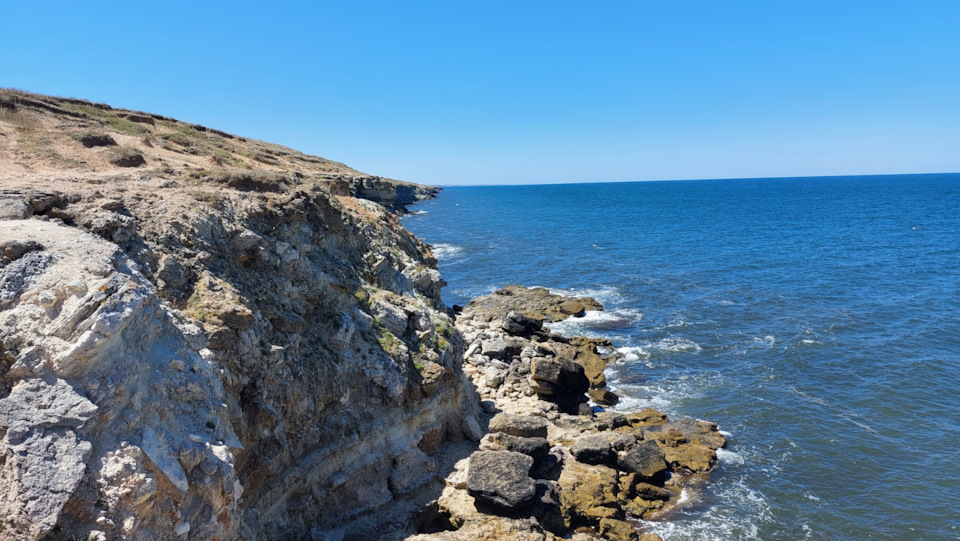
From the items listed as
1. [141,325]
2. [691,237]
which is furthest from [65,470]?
[691,237]

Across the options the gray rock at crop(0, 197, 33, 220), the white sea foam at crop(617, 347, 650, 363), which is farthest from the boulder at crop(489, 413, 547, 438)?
the gray rock at crop(0, 197, 33, 220)

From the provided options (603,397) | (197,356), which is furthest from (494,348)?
(197,356)

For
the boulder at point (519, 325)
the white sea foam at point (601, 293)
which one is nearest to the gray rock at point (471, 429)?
the boulder at point (519, 325)

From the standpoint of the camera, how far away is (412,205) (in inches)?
6270

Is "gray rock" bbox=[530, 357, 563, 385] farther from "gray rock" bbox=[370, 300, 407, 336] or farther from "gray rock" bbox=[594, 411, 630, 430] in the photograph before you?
"gray rock" bbox=[370, 300, 407, 336]

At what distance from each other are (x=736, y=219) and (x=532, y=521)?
10444 cm

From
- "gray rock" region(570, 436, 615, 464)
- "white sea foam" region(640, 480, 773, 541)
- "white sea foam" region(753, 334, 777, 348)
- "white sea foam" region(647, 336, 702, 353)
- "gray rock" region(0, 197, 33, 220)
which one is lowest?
"white sea foam" region(640, 480, 773, 541)

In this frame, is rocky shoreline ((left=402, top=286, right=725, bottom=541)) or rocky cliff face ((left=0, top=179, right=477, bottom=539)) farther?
rocky shoreline ((left=402, top=286, right=725, bottom=541))

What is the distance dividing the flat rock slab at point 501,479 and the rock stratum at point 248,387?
0.08m

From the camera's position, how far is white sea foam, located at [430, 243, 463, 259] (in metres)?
67.9

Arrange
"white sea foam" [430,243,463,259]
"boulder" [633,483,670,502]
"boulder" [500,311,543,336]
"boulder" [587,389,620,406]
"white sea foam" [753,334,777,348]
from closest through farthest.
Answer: "boulder" [633,483,670,502], "boulder" [587,389,620,406], "white sea foam" [753,334,777,348], "boulder" [500,311,543,336], "white sea foam" [430,243,463,259]

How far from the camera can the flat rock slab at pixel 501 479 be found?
15430 mm

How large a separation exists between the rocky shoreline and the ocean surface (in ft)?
4.06

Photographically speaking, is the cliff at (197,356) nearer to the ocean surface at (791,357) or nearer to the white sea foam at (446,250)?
the ocean surface at (791,357)
